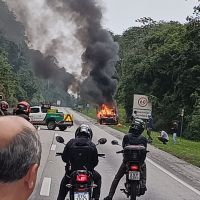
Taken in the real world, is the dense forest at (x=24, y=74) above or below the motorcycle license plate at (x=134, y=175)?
above

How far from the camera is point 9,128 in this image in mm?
2166

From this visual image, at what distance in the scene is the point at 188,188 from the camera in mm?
12562

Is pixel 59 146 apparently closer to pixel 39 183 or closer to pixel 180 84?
pixel 39 183

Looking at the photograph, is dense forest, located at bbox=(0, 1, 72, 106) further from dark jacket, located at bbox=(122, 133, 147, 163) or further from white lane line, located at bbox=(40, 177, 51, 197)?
dark jacket, located at bbox=(122, 133, 147, 163)

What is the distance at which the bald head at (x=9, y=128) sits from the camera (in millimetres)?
2129

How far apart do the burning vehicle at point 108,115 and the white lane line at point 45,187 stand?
144 feet

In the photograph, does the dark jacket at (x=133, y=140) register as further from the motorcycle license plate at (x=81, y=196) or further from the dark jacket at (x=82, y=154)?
the motorcycle license plate at (x=81, y=196)

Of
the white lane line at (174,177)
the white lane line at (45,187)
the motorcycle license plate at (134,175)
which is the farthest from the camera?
the white lane line at (174,177)

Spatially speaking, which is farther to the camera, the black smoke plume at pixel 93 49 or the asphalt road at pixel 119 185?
the black smoke plume at pixel 93 49

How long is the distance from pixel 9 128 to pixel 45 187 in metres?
9.71

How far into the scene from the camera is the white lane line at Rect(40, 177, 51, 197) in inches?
426

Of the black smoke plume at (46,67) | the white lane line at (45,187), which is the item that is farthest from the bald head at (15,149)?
the black smoke plume at (46,67)

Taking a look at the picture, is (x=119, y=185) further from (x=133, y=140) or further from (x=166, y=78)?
(x=166, y=78)

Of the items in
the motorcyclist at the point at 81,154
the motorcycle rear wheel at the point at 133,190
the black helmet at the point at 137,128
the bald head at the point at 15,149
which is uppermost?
the bald head at the point at 15,149
